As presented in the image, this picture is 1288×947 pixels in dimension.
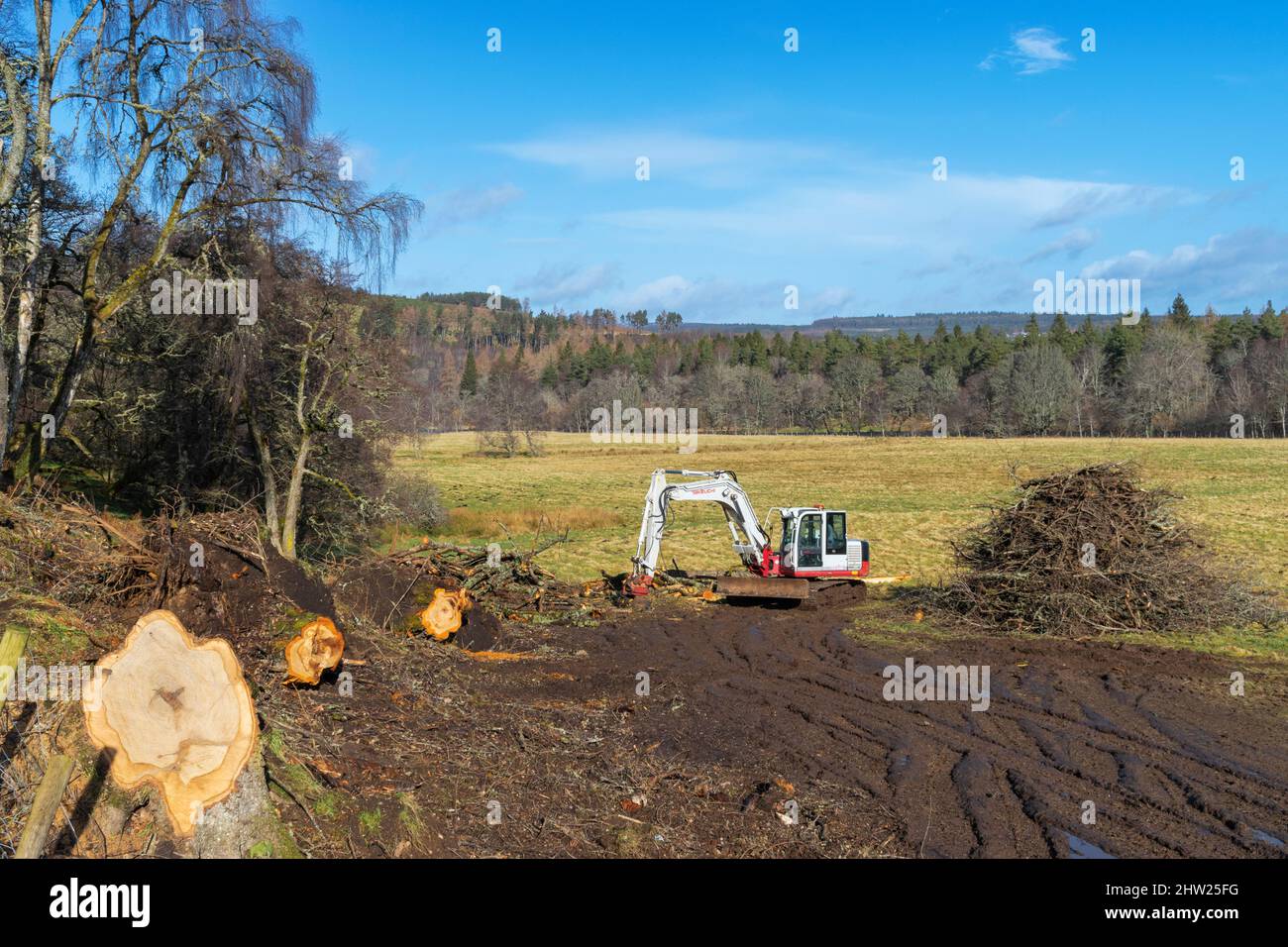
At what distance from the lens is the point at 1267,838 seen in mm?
7664

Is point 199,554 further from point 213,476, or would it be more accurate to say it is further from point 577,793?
point 213,476

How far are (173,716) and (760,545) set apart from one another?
16.0 m

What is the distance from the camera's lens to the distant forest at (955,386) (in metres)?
95.4

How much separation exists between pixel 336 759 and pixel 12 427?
12368mm

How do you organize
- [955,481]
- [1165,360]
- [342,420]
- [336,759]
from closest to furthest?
[336,759] → [342,420] → [955,481] → [1165,360]

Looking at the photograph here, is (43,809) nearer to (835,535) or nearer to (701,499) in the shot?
(701,499)

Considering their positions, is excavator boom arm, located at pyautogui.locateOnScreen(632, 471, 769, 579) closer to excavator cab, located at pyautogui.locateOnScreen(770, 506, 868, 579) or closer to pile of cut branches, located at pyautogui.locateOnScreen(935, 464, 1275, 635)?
excavator cab, located at pyautogui.locateOnScreen(770, 506, 868, 579)

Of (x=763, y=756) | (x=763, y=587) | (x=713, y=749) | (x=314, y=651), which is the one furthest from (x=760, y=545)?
(x=314, y=651)

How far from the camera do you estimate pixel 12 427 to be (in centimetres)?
1622

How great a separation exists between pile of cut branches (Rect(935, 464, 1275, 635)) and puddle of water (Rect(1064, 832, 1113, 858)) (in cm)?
974

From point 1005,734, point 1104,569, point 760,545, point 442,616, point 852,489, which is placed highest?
point 852,489

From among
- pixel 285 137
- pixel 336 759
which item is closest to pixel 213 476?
pixel 285 137

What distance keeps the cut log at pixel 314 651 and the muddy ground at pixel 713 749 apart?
0.46ft

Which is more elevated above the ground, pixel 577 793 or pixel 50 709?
pixel 50 709
